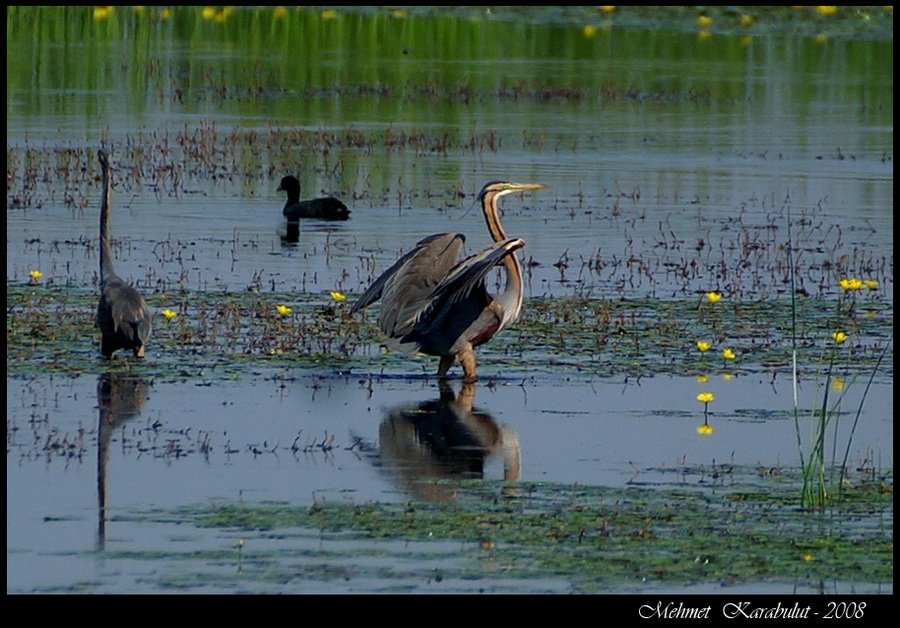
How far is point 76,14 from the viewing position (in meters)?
36.0

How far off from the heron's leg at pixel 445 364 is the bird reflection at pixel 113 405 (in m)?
1.61

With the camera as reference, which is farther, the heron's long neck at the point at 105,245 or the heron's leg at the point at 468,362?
the heron's long neck at the point at 105,245

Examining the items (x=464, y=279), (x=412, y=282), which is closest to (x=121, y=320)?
(x=412, y=282)

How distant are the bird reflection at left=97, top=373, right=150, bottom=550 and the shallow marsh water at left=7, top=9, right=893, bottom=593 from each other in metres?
0.03

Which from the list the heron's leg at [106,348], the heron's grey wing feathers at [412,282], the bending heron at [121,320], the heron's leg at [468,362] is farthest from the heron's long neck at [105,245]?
the heron's leg at [468,362]

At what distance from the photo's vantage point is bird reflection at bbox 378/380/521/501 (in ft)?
26.9

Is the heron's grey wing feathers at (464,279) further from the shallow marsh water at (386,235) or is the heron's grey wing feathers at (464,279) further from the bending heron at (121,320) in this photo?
the bending heron at (121,320)

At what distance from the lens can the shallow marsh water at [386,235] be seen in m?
7.92

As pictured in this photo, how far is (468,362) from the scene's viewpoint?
10.2 m

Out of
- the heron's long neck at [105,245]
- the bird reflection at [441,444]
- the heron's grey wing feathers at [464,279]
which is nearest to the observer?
the bird reflection at [441,444]

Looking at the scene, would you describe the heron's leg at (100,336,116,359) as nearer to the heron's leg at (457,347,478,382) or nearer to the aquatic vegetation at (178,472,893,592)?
the heron's leg at (457,347,478,382)

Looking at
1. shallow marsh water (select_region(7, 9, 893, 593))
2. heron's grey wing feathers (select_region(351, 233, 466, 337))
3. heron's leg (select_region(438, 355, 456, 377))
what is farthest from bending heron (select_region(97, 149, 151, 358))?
heron's leg (select_region(438, 355, 456, 377))

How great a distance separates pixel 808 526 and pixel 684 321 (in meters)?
4.54
